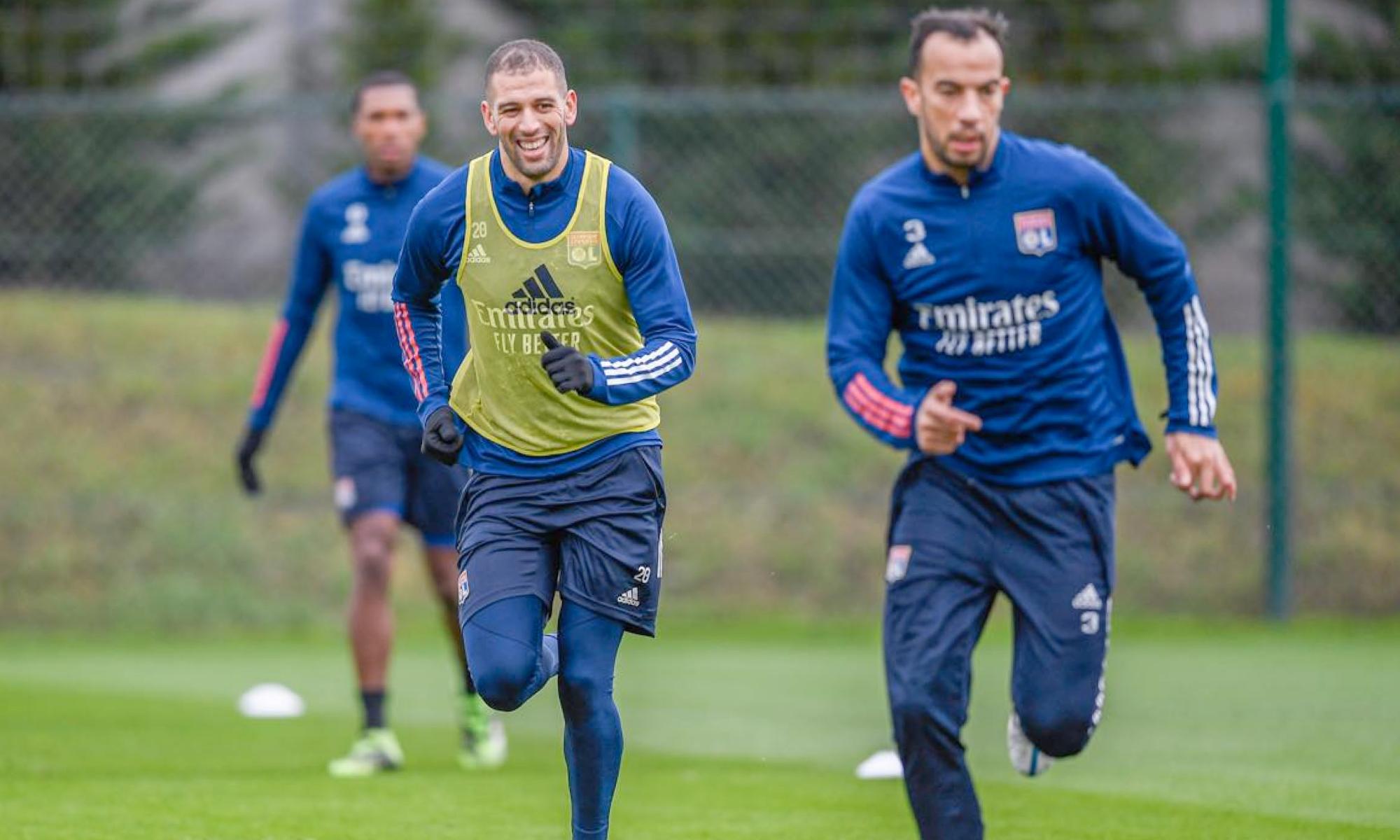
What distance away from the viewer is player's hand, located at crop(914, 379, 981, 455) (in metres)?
5.33

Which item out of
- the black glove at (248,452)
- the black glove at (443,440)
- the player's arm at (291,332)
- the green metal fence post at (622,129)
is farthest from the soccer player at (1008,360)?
the green metal fence post at (622,129)

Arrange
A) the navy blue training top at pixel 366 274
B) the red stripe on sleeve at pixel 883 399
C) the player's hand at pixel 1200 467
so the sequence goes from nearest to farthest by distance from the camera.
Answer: the red stripe on sleeve at pixel 883 399, the player's hand at pixel 1200 467, the navy blue training top at pixel 366 274

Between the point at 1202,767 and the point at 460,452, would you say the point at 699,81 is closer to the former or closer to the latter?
the point at 1202,767

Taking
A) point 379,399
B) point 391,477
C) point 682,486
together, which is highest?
point 379,399

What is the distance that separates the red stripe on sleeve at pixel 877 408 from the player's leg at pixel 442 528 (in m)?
3.46

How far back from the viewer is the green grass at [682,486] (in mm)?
14602

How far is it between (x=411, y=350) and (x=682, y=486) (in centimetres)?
909

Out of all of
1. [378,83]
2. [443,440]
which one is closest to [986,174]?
[443,440]

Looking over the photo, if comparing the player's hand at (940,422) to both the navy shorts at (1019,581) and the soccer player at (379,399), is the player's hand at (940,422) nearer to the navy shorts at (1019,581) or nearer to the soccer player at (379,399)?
the navy shorts at (1019,581)

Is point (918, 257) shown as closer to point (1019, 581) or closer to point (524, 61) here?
point (1019, 581)

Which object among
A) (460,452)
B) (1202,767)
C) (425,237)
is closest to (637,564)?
→ (460,452)

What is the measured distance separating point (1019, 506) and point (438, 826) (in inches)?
91.7

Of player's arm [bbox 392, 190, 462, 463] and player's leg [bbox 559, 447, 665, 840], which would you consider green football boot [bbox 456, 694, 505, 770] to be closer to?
player's arm [bbox 392, 190, 462, 463]

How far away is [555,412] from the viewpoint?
607 cm
